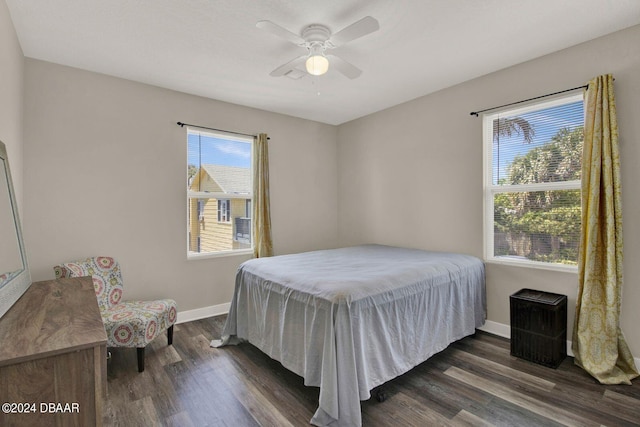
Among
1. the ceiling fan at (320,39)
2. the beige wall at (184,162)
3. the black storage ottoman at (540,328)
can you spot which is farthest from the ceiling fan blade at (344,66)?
the black storage ottoman at (540,328)

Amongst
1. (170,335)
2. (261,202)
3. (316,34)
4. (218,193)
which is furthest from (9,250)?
(261,202)

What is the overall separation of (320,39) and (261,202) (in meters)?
2.14

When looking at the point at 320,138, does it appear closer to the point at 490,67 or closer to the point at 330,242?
the point at 330,242

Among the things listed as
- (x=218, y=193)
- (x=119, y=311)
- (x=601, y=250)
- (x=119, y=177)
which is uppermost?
(x=119, y=177)

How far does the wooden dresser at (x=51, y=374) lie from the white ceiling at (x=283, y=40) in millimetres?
2002

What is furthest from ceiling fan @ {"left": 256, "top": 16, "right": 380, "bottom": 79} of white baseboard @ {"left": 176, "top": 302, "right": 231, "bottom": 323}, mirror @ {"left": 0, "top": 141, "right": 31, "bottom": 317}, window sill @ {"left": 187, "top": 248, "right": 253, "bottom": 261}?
white baseboard @ {"left": 176, "top": 302, "right": 231, "bottom": 323}

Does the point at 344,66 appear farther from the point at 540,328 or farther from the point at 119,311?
the point at 119,311

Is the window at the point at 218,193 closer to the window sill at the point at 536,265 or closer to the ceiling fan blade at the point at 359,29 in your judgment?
the ceiling fan blade at the point at 359,29

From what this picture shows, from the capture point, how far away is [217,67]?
2939 millimetres

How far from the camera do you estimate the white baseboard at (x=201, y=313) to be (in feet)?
11.6

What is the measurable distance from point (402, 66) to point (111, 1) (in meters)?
2.30

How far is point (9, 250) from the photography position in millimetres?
1584

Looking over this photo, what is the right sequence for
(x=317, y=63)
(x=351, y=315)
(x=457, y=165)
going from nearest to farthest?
(x=351, y=315) → (x=317, y=63) → (x=457, y=165)

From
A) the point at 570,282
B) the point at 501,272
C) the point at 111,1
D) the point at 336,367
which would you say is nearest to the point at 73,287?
the point at 336,367
